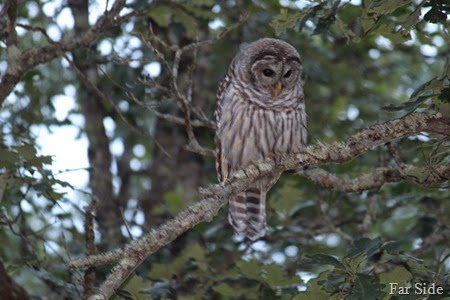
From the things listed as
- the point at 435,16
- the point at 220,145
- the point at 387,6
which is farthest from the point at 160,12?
the point at 435,16

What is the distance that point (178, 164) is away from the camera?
6211mm

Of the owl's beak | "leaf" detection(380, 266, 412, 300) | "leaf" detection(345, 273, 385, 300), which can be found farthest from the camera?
the owl's beak

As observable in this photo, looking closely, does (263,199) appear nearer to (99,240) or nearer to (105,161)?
(99,240)

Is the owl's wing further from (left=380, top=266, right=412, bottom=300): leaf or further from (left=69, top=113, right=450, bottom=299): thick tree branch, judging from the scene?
(left=380, top=266, right=412, bottom=300): leaf

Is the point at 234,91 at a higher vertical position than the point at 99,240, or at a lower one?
higher

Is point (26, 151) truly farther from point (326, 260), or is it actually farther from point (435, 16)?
point (435, 16)

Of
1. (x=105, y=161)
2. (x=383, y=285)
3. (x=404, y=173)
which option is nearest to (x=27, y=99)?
(x=105, y=161)

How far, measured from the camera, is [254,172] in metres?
3.54

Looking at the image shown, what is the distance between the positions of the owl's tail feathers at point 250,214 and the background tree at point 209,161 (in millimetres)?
124

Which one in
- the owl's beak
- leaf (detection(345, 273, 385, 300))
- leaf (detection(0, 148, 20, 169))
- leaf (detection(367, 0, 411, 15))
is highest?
the owl's beak

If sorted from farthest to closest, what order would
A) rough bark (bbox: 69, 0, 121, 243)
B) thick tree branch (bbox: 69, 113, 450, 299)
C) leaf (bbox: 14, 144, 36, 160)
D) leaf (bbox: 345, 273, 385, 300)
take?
1. rough bark (bbox: 69, 0, 121, 243)
2. leaf (bbox: 14, 144, 36, 160)
3. leaf (bbox: 345, 273, 385, 300)
4. thick tree branch (bbox: 69, 113, 450, 299)

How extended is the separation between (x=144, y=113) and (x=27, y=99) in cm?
110

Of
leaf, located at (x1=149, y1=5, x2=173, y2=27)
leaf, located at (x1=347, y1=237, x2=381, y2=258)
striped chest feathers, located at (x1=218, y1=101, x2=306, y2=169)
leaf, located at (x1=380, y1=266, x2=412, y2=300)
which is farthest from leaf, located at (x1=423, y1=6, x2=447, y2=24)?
leaf, located at (x1=149, y1=5, x2=173, y2=27)

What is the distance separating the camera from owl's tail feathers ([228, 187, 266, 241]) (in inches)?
193
